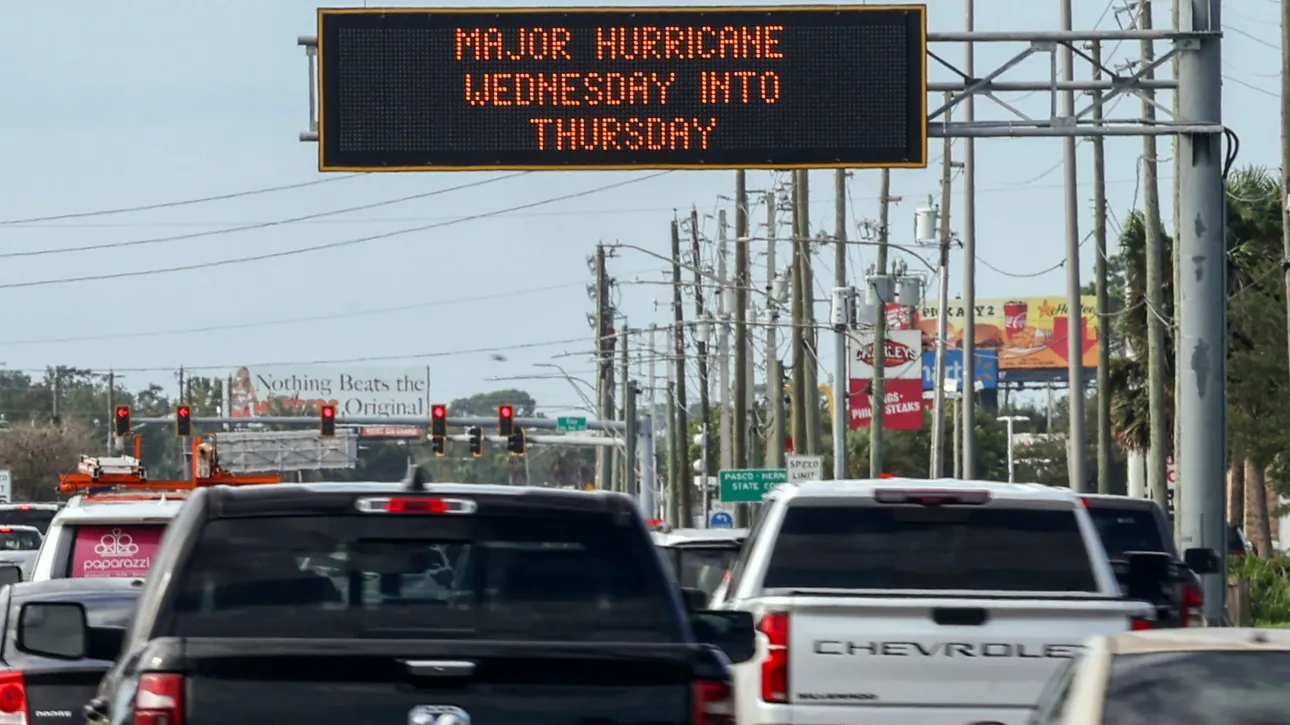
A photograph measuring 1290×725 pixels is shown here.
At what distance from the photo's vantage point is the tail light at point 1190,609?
1588 centimetres

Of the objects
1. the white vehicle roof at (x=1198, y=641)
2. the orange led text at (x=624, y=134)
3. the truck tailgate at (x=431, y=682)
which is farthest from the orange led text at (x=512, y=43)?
the truck tailgate at (x=431, y=682)

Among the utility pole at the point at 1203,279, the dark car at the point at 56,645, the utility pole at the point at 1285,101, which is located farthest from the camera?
the utility pole at the point at 1285,101

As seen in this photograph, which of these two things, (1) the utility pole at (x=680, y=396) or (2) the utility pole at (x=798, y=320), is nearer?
(2) the utility pole at (x=798, y=320)

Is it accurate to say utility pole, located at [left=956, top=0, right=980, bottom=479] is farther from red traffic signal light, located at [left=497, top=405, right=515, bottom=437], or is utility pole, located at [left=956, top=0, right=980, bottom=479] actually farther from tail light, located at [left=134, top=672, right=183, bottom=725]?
tail light, located at [left=134, top=672, right=183, bottom=725]

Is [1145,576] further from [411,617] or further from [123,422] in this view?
[123,422]

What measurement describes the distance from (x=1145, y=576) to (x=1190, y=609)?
4.63 feet

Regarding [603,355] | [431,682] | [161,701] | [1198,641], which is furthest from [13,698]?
[603,355]

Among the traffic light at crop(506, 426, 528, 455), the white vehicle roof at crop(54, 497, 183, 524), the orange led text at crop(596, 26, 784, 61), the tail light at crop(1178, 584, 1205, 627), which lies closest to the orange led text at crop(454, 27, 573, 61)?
the orange led text at crop(596, 26, 784, 61)

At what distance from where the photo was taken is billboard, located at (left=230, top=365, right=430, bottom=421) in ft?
434

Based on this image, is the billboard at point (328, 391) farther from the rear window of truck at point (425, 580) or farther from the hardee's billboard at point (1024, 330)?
the rear window of truck at point (425, 580)

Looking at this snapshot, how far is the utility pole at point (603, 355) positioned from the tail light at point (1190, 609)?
62072mm

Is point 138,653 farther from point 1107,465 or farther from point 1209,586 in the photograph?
point 1107,465

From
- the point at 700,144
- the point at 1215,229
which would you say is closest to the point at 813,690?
the point at 700,144

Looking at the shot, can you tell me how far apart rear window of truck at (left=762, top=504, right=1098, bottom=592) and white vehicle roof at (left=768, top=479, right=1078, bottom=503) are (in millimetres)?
70
